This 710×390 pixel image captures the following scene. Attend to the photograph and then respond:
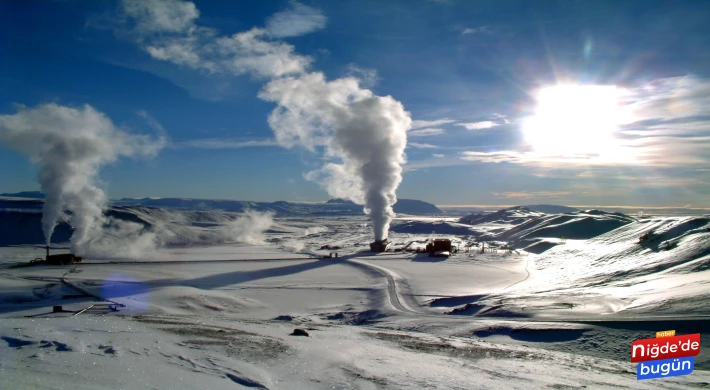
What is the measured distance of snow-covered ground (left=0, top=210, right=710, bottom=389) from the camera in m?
8.92

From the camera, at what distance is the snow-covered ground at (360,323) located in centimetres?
892

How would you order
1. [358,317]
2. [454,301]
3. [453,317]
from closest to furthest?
[453,317] < [358,317] < [454,301]

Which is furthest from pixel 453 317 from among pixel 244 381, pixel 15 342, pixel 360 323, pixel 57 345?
pixel 15 342

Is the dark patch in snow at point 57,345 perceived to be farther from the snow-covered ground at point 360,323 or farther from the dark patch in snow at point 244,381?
the dark patch in snow at point 244,381

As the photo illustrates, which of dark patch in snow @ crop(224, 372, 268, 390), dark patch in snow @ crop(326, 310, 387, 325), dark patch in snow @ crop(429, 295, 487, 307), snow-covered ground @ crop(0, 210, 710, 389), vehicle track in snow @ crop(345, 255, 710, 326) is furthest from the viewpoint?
dark patch in snow @ crop(429, 295, 487, 307)

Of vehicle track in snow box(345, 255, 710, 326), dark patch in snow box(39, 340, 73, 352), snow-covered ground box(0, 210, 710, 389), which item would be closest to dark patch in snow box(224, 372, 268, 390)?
snow-covered ground box(0, 210, 710, 389)

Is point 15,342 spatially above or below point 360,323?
above

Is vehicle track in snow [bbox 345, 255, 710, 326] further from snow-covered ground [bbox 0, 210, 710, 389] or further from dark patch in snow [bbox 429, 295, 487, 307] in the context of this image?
dark patch in snow [bbox 429, 295, 487, 307]

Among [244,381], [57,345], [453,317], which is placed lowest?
[453,317]

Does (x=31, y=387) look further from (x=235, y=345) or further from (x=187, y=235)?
(x=187, y=235)

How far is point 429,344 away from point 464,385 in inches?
181

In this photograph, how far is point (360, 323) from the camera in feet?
70.7

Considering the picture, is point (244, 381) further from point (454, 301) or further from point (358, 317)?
point (454, 301)

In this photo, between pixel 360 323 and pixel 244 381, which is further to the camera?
pixel 360 323
